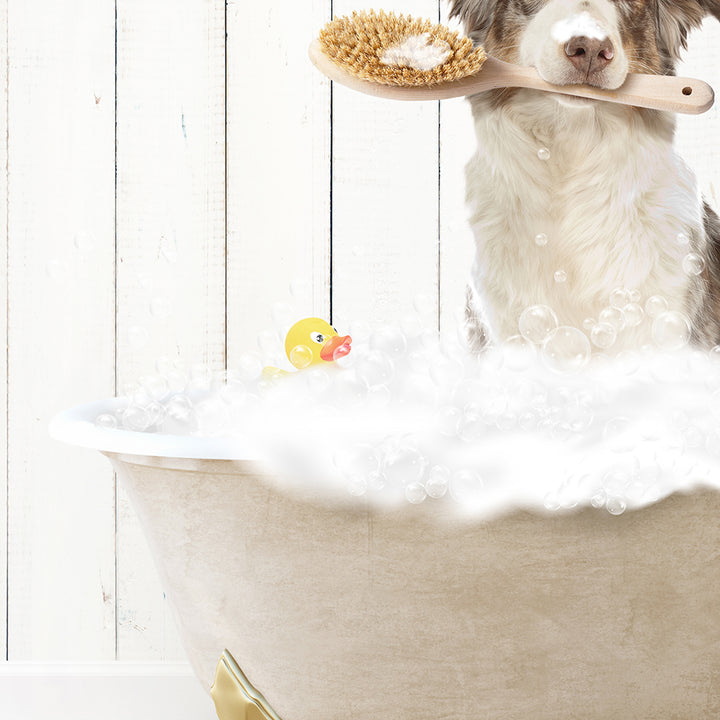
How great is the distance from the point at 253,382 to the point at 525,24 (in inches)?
25.3

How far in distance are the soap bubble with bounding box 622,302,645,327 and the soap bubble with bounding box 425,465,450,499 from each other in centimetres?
49

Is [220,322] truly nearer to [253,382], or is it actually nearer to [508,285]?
[253,382]

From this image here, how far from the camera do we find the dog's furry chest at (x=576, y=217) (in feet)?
3.75

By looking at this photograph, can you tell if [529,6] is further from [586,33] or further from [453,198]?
[453,198]

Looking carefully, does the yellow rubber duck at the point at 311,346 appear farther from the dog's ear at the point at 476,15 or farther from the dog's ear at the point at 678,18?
the dog's ear at the point at 678,18

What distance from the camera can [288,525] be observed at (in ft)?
2.75

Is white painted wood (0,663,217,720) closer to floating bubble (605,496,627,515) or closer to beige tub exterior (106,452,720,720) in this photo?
beige tub exterior (106,452,720,720)

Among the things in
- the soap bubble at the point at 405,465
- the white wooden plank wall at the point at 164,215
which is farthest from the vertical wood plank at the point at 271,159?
the soap bubble at the point at 405,465

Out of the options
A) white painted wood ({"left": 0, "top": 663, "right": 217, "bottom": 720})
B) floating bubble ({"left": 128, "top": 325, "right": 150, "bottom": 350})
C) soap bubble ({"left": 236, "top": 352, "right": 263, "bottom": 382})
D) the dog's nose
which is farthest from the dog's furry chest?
white painted wood ({"left": 0, "top": 663, "right": 217, "bottom": 720})

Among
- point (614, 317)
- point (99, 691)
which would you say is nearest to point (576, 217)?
point (614, 317)

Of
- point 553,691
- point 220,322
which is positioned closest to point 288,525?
point 553,691

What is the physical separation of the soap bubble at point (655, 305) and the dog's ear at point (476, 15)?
442 mm

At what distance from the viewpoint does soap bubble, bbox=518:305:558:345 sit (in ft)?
3.87

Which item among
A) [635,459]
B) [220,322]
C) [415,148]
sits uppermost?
[415,148]
